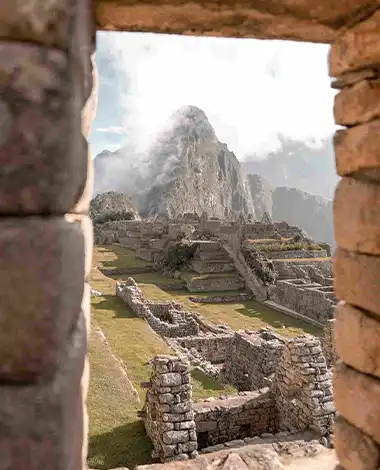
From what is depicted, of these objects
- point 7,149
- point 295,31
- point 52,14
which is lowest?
point 7,149

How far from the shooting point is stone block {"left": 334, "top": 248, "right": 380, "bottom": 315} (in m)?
2.43

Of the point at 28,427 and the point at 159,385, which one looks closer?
the point at 28,427

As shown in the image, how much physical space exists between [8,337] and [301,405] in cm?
719

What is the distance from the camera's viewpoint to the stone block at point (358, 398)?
2.39m

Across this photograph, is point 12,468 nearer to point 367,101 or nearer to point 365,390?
point 365,390

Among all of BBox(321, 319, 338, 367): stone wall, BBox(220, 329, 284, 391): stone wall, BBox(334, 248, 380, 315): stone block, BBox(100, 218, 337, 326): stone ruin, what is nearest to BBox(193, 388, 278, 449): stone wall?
BBox(220, 329, 284, 391): stone wall

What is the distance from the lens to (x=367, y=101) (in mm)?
2551

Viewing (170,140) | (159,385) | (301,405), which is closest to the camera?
(159,385)

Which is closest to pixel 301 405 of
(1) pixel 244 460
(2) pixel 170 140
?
(1) pixel 244 460

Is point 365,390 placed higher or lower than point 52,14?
lower

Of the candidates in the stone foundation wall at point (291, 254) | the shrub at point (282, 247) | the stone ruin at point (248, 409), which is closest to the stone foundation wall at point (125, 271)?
the shrub at point (282, 247)

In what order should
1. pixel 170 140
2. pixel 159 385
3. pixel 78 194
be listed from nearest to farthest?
pixel 78 194
pixel 159 385
pixel 170 140

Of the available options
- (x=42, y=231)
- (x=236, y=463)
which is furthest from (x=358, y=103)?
(x=236, y=463)

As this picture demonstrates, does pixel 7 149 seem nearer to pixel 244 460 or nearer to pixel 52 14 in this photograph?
pixel 52 14
